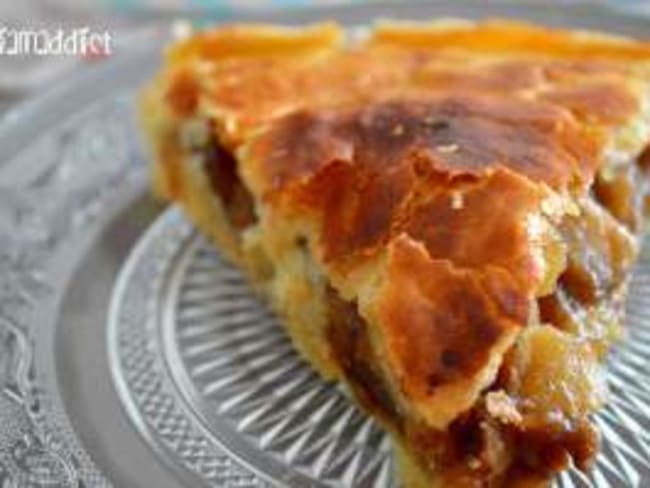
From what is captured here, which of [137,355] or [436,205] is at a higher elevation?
[436,205]

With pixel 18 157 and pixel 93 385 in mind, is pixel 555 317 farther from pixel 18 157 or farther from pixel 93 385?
pixel 18 157

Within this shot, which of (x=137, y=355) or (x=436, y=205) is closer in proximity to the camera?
(x=436, y=205)

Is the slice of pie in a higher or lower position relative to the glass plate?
higher

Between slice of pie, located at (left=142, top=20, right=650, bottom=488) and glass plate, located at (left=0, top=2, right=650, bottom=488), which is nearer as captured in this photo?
slice of pie, located at (left=142, top=20, right=650, bottom=488)

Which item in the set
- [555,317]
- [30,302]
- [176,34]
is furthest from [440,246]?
[176,34]
